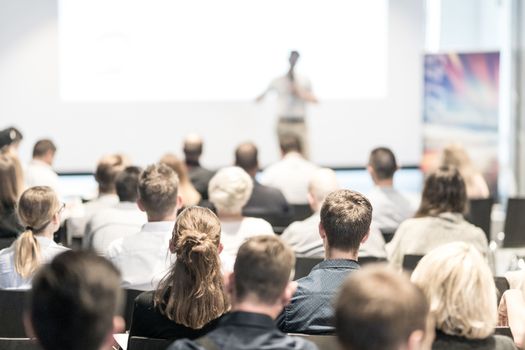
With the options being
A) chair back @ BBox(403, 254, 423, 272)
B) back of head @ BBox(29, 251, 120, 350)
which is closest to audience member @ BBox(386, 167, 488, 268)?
chair back @ BBox(403, 254, 423, 272)

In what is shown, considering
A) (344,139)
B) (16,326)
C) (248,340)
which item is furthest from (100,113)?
(248,340)

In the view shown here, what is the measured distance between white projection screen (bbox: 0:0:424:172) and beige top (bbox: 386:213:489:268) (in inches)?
229

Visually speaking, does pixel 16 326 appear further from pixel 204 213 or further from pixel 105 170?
pixel 105 170

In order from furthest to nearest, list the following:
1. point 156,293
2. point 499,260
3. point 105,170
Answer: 1. point 499,260
2. point 105,170
3. point 156,293

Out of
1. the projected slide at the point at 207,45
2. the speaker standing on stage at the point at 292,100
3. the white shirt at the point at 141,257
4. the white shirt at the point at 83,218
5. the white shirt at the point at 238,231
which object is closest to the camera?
the white shirt at the point at 141,257

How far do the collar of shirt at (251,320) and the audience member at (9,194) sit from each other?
315 centimetres

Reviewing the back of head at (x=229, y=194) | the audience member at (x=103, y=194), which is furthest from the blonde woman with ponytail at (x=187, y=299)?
the audience member at (x=103, y=194)

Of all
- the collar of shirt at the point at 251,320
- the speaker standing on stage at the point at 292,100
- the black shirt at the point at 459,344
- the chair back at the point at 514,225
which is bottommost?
the chair back at the point at 514,225

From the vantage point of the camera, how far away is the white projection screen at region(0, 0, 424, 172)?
10852 millimetres

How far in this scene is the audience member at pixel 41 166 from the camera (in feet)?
25.0

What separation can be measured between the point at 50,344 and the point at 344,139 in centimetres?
935

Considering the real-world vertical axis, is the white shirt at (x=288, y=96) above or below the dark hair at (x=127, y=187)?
above

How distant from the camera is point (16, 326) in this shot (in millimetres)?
3783

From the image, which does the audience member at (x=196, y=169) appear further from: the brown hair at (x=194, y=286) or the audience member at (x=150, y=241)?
the brown hair at (x=194, y=286)
